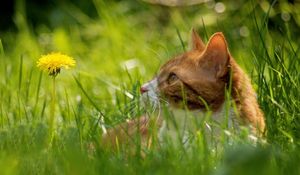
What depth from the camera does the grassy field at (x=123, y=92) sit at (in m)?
2.80

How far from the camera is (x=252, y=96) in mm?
3492

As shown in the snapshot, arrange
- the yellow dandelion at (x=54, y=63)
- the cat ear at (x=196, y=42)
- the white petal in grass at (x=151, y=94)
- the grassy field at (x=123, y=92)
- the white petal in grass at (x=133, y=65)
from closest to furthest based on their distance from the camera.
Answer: the grassy field at (x=123, y=92) → the yellow dandelion at (x=54, y=63) → the white petal in grass at (x=151, y=94) → the cat ear at (x=196, y=42) → the white petal in grass at (x=133, y=65)

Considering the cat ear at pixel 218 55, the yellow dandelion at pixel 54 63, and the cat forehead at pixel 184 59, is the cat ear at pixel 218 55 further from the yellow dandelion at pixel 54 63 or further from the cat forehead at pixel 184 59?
the yellow dandelion at pixel 54 63

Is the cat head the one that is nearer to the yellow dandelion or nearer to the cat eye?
the cat eye

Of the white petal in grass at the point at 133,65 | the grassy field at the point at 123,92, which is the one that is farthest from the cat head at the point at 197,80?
the white petal in grass at the point at 133,65

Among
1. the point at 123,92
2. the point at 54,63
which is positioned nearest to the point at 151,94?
the point at 54,63

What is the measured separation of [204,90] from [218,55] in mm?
149

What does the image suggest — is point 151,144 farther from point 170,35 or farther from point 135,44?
point 170,35

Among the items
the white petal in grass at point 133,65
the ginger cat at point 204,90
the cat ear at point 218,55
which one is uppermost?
the white petal in grass at point 133,65

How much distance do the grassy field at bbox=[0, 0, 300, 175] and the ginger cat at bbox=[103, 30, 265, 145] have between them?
8cm

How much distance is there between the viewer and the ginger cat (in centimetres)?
336

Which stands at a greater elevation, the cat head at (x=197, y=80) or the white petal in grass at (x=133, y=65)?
the white petal in grass at (x=133, y=65)

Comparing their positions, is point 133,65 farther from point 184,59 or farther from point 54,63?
point 54,63

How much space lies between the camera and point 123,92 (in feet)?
13.2
